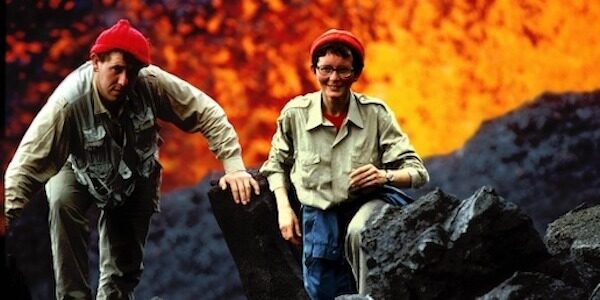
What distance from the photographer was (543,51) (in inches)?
201

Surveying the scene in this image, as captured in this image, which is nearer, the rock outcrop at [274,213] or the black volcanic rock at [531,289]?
the black volcanic rock at [531,289]

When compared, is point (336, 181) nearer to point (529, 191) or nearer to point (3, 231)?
point (3, 231)

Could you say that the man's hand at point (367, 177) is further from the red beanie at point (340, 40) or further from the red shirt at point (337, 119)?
Answer: the red beanie at point (340, 40)

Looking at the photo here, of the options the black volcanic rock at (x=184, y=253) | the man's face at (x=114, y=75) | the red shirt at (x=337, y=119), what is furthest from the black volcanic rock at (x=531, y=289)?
the black volcanic rock at (x=184, y=253)

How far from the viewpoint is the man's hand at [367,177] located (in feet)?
11.3

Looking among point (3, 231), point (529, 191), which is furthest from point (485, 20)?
point (3, 231)

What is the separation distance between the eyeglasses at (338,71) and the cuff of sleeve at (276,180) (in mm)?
376

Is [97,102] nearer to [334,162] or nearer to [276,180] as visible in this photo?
[276,180]

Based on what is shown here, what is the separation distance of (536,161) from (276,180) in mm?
1917

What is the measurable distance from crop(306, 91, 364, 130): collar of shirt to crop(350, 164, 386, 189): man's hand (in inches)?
7.8

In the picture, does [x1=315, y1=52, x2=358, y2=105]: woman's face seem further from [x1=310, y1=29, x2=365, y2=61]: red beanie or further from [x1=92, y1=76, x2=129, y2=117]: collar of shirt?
[x1=92, y1=76, x2=129, y2=117]: collar of shirt

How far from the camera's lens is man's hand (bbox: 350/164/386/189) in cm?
344

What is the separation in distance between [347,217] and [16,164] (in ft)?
3.78

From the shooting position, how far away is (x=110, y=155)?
3.83m
